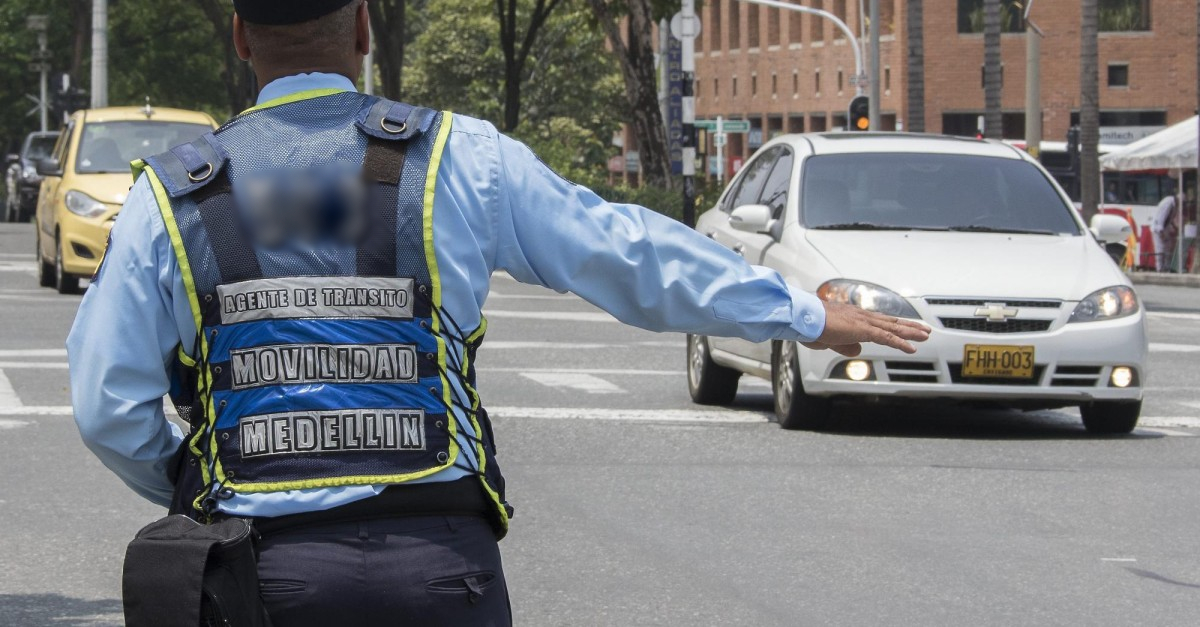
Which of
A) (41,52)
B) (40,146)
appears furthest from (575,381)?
(41,52)

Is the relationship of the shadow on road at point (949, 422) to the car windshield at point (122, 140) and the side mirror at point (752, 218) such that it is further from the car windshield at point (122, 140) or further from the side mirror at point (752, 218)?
the car windshield at point (122, 140)

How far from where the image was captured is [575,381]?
12.9m

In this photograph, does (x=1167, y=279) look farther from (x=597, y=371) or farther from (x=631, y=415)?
(x=631, y=415)

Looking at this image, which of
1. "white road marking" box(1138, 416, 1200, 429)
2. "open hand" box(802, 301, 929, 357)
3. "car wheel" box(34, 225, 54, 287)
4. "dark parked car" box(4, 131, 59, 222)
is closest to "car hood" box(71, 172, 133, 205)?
"car wheel" box(34, 225, 54, 287)

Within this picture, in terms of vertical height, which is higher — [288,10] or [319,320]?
[288,10]

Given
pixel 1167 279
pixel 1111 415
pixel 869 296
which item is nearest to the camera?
pixel 869 296

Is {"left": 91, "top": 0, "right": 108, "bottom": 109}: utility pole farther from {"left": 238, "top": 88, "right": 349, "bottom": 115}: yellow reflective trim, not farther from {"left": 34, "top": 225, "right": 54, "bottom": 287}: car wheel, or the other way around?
{"left": 238, "top": 88, "right": 349, "bottom": 115}: yellow reflective trim

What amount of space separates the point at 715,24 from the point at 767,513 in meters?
68.6

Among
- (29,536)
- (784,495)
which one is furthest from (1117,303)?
(29,536)

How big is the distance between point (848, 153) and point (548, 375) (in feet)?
8.73

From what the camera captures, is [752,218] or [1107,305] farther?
[752,218]

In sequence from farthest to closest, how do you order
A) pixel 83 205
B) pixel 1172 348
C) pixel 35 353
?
pixel 83 205, pixel 1172 348, pixel 35 353

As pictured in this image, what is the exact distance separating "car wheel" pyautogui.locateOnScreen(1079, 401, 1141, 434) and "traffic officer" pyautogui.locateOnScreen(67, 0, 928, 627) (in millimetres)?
8230

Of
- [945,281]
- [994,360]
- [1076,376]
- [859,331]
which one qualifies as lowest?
[1076,376]
